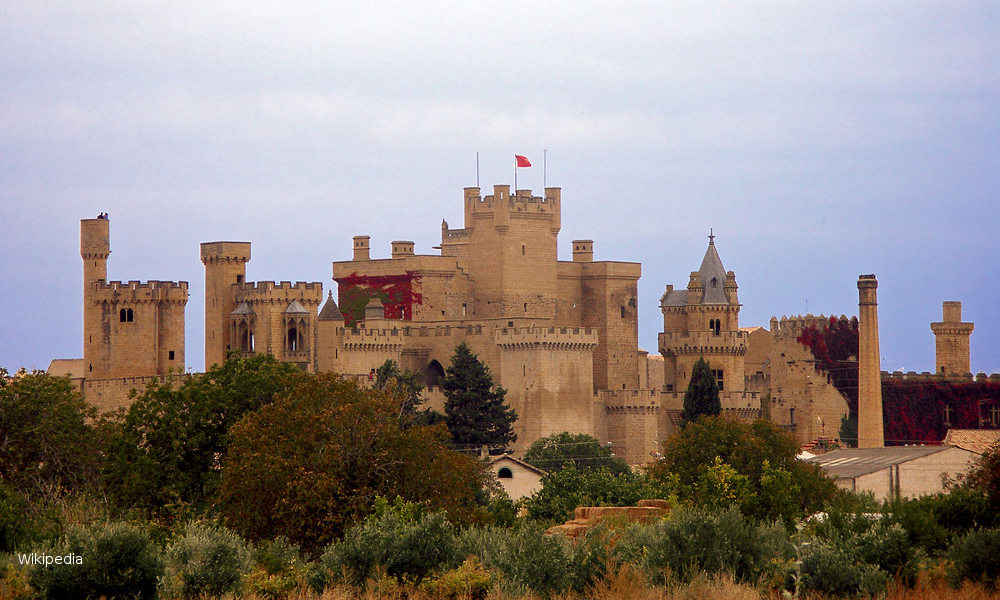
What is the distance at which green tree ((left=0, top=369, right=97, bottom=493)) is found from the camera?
54594mm

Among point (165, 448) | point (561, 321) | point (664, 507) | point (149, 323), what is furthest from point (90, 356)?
point (664, 507)

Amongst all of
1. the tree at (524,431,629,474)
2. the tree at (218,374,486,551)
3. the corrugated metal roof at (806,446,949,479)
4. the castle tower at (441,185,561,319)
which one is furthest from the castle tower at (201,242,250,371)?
the tree at (218,374,486,551)

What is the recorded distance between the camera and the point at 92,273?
86875mm

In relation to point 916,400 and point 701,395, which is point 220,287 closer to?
point 701,395

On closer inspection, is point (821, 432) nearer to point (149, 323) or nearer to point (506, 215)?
point (506, 215)

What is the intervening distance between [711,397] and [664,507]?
1733 inches

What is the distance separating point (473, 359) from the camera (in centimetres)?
8550

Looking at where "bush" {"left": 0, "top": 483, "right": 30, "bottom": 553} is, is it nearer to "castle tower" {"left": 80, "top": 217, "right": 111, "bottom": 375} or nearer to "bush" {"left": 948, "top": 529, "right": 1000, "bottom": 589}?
"bush" {"left": 948, "top": 529, "right": 1000, "bottom": 589}

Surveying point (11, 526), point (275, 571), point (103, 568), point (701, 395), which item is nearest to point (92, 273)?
point (701, 395)

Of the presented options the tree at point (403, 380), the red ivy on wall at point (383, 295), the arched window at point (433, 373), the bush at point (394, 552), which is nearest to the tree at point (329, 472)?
the bush at point (394, 552)

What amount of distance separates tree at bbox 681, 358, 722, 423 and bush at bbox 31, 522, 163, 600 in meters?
56.2

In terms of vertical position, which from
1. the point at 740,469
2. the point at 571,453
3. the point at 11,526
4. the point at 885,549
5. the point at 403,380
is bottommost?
the point at 885,549

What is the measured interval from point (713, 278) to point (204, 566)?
211 feet

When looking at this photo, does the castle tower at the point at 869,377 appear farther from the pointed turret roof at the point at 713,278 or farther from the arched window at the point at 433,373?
the arched window at the point at 433,373
